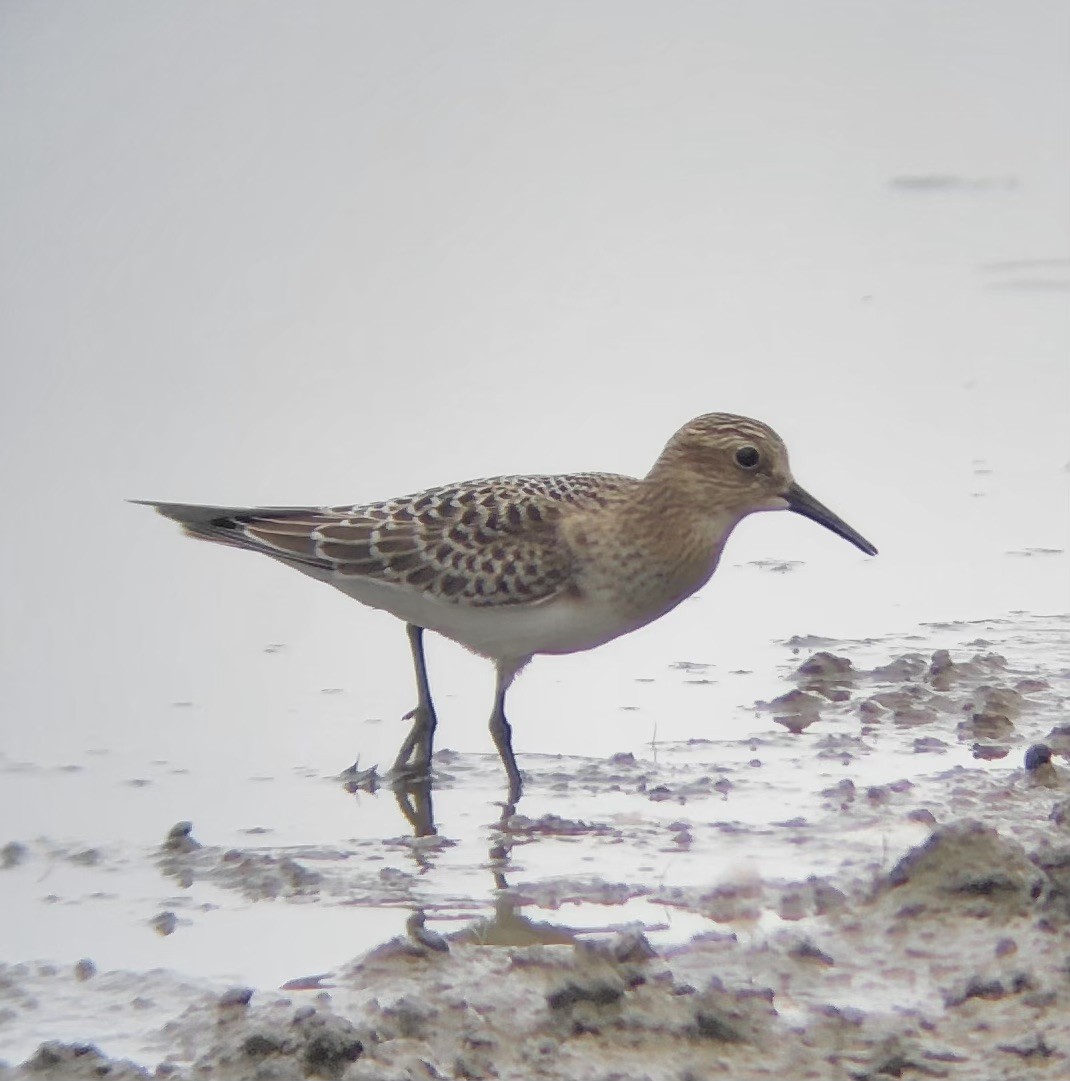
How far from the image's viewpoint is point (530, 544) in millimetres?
7355

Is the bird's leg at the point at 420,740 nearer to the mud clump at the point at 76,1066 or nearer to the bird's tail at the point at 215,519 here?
the bird's tail at the point at 215,519

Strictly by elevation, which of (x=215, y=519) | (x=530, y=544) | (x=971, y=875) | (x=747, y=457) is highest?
(x=747, y=457)

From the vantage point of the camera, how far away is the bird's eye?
Answer: 752cm

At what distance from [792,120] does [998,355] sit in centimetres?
400

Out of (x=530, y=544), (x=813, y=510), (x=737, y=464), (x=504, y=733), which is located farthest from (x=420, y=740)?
(x=813, y=510)

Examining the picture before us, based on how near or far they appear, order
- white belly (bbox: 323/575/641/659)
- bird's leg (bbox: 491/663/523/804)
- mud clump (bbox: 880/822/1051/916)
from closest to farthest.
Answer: mud clump (bbox: 880/822/1051/916) → bird's leg (bbox: 491/663/523/804) → white belly (bbox: 323/575/641/659)

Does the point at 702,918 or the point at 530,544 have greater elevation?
the point at 530,544

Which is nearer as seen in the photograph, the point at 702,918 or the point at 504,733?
the point at 702,918

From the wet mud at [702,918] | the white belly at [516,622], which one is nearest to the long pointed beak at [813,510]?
the wet mud at [702,918]

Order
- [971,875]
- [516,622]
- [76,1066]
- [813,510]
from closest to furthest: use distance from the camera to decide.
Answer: [76,1066]
[971,875]
[516,622]
[813,510]

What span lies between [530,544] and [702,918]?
6.01ft

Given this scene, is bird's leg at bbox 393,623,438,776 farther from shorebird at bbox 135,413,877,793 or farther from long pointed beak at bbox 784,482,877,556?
long pointed beak at bbox 784,482,877,556

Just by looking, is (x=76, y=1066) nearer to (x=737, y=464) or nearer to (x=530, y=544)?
(x=530, y=544)

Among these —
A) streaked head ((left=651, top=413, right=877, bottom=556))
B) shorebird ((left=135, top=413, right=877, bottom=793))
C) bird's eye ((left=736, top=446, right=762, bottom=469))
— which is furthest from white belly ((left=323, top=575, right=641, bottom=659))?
bird's eye ((left=736, top=446, right=762, bottom=469))
